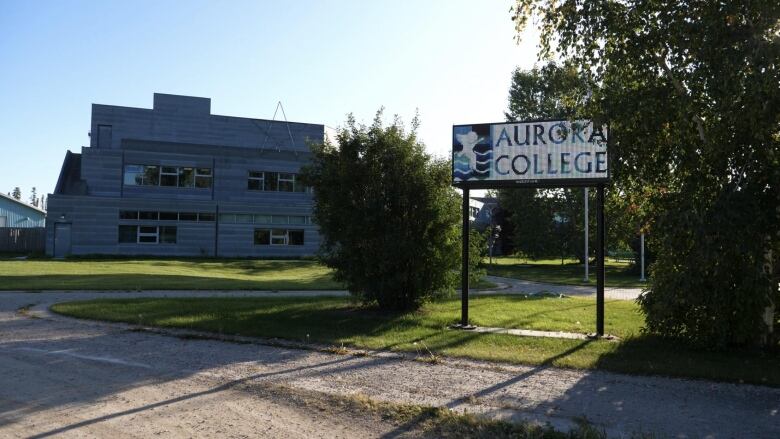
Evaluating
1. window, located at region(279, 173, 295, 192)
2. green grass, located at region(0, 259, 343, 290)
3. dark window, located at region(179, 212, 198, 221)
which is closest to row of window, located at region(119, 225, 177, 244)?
dark window, located at region(179, 212, 198, 221)

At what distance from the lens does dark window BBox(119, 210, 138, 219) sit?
1638 inches

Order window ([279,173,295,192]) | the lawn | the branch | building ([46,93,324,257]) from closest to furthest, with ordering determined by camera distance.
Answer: the branch < the lawn < building ([46,93,324,257]) < window ([279,173,295,192])

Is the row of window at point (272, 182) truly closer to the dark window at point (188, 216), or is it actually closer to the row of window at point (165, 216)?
the row of window at point (165, 216)

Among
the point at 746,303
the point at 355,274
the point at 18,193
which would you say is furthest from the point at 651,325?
the point at 18,193

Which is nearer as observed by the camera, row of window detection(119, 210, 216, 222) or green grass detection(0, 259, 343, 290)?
green grass detection(0, 259, 343, 290)

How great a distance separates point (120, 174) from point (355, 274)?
34.1m

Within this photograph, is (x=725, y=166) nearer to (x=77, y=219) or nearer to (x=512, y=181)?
(x=512, y=181)

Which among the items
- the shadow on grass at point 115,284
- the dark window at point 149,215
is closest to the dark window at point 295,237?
the dark window at point 149,215

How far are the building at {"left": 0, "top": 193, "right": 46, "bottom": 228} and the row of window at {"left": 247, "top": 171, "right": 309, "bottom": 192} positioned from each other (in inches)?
1120

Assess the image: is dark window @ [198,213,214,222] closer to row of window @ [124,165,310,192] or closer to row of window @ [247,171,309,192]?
row of window @ [124,165,310,192]

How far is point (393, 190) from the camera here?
13.3 metres

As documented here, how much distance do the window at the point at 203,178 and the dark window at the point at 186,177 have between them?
279 millimetres

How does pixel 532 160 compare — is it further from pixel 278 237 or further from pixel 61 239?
pixel 61 239

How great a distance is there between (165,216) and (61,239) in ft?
21.6
